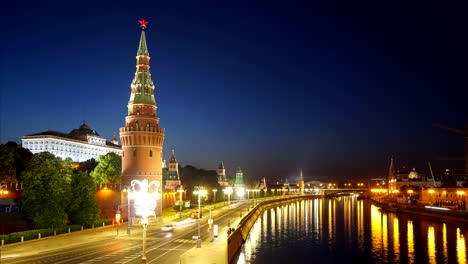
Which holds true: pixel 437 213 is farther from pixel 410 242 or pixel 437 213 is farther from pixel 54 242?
pixel 54 242

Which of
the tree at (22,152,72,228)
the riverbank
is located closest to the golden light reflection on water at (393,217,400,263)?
the riverbank

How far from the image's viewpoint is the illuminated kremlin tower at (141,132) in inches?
3487

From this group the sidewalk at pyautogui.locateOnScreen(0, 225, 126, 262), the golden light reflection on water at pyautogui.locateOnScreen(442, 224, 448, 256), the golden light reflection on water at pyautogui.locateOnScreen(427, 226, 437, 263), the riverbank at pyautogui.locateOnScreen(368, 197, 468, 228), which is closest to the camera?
the sidewalk at pyautogui.locateOnScreen(0, 225, 126, 262)

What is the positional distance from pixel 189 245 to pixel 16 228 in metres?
23.2

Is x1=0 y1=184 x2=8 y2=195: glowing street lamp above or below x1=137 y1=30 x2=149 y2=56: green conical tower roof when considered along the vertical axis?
below

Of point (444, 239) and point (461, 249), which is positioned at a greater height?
point (461, 249)

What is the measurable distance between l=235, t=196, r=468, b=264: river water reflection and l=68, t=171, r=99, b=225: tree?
21.5 metres

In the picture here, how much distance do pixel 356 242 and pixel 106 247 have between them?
46.9m

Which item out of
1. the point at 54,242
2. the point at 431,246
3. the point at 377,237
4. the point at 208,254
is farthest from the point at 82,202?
the point at 377,237

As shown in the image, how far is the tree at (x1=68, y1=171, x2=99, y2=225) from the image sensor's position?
214 ft

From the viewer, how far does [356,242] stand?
8238 centimetres

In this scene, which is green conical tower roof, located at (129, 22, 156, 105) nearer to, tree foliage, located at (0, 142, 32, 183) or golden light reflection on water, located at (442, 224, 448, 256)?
tree foliage, located at (0, 142, 32, 183)

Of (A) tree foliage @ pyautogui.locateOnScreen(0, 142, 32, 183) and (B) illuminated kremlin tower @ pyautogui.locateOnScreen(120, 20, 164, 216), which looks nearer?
(A) tree foliage @ pyautogui.locateOnScreen(0, 142, 32, 183)

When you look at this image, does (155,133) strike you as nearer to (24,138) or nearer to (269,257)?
(269,257)
